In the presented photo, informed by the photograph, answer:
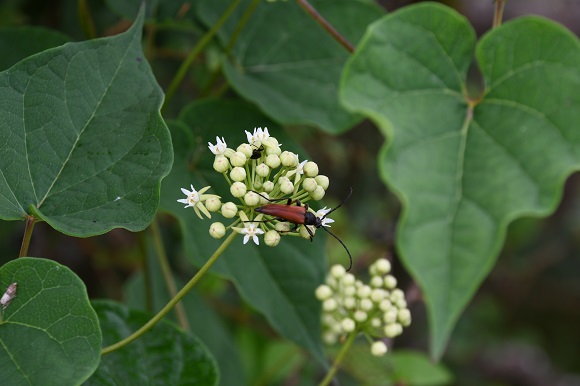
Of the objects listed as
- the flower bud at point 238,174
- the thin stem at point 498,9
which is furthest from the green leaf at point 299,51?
the flower bud at point 238,174

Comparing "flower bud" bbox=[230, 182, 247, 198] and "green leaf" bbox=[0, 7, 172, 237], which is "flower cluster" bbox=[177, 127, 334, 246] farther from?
"green leaf" bbox=[0, 7, 172, 237]

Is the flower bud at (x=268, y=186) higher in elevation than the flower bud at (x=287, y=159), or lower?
lower

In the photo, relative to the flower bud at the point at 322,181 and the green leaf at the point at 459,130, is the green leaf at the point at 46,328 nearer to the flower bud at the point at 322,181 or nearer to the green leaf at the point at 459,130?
the flower bud at the point at 322,181

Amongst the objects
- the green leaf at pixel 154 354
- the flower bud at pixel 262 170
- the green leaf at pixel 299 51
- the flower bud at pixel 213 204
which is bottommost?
the green leaf at pixel 154 354

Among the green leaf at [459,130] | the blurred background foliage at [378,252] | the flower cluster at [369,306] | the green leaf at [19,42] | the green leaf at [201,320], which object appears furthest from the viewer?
the blurred background foliage at [378,252]

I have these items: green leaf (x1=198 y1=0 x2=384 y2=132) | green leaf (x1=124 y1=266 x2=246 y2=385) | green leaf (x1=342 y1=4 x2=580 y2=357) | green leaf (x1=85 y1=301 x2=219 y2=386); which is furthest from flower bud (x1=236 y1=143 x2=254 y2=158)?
green leaf (x1=124 y1=266 x2=246 y2=385)

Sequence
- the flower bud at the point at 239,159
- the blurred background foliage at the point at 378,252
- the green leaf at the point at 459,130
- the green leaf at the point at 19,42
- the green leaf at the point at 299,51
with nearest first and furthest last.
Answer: the flower bud at the point at 239,159 → the green leaf at the point at 459,130 → the green leaf at the point at 19,42 → the green leaf at the point at 299,51 → the blurred background foliage at the point at 378,252
